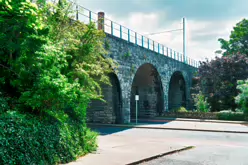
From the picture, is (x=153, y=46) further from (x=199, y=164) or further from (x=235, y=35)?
(x=235, y=35)

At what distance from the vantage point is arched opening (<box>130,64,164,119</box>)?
2925 centimetres

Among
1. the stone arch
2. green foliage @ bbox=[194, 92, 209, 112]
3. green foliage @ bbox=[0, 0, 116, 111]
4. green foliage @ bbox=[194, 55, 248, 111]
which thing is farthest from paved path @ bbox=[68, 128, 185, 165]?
the stone arch

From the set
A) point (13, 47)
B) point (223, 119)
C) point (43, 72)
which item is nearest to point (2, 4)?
point (13, 47)

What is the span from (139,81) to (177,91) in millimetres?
9386

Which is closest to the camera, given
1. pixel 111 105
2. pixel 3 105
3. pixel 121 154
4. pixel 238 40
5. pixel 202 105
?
pixel 3 105

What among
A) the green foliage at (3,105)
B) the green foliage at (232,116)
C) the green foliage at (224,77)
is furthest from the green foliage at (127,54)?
the green foliage at (3,105)

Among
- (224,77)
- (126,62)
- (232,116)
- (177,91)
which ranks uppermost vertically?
(126,62)

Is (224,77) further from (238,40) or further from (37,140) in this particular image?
(37,140)

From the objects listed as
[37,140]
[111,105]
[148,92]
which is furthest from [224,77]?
[37,140]

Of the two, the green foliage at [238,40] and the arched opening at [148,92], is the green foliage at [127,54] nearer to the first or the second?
the arched opening at [148,92]

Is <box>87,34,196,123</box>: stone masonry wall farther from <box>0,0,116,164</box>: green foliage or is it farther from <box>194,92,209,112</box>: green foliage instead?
<box>0,0,116,164</box>: green foliage

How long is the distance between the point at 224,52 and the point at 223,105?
67.4ft

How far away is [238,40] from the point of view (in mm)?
Result: 46031

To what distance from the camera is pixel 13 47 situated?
300 inches
